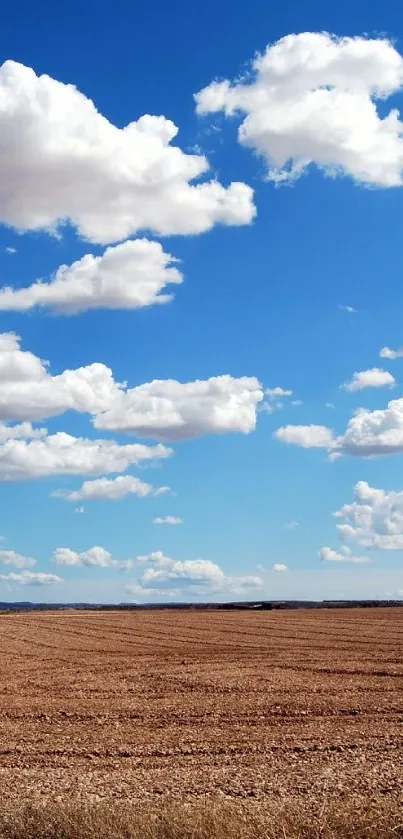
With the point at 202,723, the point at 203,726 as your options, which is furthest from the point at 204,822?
the point at 202,723

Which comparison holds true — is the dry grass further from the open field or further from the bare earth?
the bare earth

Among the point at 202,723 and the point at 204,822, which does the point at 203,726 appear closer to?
the point at 202,723

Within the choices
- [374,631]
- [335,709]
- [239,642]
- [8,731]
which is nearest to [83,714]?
[8,731]

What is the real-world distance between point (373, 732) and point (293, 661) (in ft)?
45.0

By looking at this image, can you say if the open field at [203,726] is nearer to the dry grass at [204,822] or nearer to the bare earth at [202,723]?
the bare earth at [202,723]

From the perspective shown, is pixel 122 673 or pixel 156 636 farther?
pixel 156 636

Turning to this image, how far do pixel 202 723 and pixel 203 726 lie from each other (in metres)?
0.35

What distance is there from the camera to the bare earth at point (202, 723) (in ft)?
39.1

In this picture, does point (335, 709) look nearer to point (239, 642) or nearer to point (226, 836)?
point (226, 836)

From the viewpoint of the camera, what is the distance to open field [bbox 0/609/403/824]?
11.6 m

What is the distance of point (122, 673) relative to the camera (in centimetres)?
2684

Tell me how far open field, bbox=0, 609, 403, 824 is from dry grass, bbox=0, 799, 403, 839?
841 millimetres

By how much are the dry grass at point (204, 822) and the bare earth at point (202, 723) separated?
4.89 ft

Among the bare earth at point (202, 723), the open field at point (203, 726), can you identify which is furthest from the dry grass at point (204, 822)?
the bare earth at point (202, 723)
